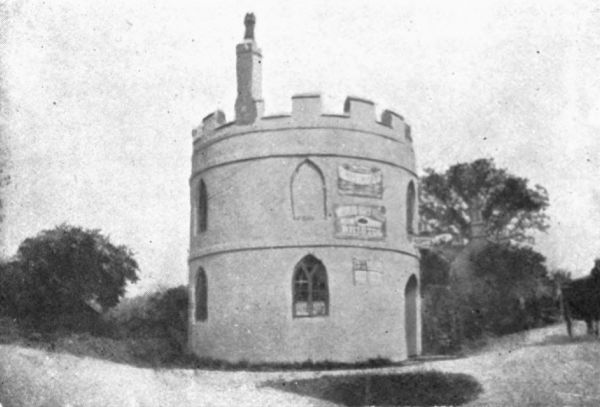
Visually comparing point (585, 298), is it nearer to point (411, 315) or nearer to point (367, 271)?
point (367, 271)

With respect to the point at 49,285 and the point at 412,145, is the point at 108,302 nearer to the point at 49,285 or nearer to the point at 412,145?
the point at 49,285

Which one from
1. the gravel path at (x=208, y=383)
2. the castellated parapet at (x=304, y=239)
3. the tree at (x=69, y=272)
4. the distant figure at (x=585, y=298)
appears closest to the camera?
the gravel path at (x=208, y=383)

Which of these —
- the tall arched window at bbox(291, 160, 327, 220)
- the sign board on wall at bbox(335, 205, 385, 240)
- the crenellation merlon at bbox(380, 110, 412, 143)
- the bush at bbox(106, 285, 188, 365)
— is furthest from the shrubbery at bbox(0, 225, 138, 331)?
the crenellation merlon at bbox(380, 110, 412, 143)

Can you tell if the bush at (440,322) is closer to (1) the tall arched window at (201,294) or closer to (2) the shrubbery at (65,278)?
(1) the tall arched window at (201,294)

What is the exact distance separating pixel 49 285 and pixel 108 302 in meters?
2.90

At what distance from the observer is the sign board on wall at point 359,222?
18250 millimetres

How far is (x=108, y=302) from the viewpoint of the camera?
77.5 feet

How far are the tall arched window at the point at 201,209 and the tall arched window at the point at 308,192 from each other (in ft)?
10.3

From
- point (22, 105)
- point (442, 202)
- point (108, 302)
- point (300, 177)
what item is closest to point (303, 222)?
point (300, 177)

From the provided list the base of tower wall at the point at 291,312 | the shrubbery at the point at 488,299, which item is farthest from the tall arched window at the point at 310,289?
the shrubbery at the point at 488,299

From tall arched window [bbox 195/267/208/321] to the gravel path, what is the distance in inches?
201

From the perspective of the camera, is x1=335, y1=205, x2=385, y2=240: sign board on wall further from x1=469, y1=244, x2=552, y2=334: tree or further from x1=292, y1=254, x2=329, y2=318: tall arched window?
x1=469, y1=244, x2=552, y2=334: tree

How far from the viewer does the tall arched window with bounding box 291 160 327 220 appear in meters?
18.4

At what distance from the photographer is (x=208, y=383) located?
13898 millimetres
